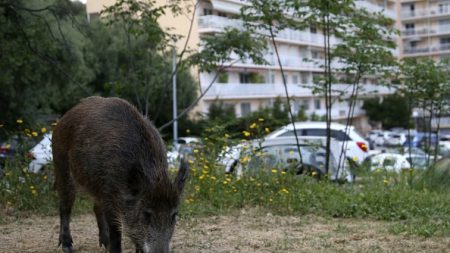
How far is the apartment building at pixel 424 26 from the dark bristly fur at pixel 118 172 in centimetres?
7371

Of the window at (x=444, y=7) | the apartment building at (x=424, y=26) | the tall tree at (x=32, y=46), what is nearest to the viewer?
the tall tree at (x=32, y=46)

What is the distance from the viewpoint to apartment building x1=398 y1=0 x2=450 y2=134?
76.4 metres

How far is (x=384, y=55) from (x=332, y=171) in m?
2.52

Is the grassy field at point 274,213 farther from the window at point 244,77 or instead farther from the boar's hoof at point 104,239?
the window at point 244,77

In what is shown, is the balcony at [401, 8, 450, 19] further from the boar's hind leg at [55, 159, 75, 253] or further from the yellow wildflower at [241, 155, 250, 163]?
the boar's hind leg at [55, 159, 75, 253]

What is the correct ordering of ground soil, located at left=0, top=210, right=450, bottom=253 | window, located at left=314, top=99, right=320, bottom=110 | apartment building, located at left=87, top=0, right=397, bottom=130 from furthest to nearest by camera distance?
window, located at left=314, top=99, right=320, bottom=110 < apartment building, located at left=87, top=0, right=397, bottom=130 < ground soil, located at left=0, top=210, right=450, bottom=253

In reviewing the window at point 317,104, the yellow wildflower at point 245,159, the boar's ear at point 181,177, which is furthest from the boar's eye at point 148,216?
the window at point 317,104

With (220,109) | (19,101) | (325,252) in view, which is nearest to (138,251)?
(325,252)

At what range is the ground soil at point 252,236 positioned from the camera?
623cm

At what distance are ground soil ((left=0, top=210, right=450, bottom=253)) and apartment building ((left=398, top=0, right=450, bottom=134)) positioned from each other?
71524 mm

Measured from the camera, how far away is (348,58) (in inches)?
476

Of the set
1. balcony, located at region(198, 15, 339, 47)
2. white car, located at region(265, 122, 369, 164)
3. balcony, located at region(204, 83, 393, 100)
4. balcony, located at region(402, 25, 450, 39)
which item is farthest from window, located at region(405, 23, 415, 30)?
white car, located at region(265, 122, 369, 164)

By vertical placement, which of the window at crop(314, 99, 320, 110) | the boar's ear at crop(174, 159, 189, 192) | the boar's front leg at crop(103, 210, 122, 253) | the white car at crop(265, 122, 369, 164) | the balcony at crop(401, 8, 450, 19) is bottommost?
the window at crop(314, 99, 320, 110)

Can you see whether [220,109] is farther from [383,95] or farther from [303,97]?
[383,95]
